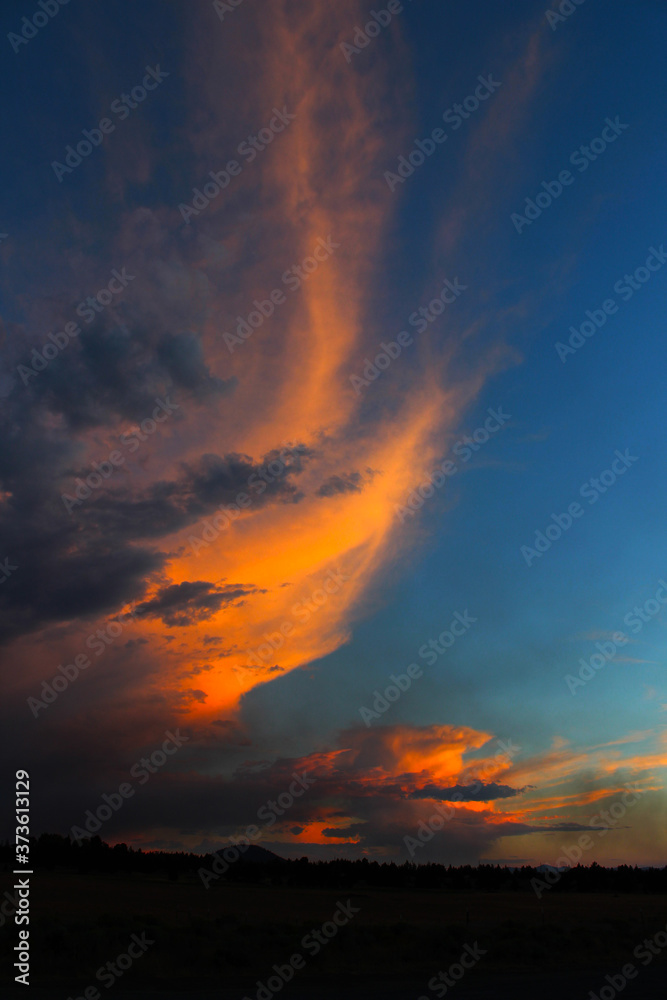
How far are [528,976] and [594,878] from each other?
138989 mm

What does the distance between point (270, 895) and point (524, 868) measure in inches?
3932

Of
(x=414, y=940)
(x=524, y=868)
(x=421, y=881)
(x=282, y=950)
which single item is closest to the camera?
(x=282, y=950)

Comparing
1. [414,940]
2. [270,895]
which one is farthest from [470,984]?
[270,895]

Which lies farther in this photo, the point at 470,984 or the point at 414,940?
the point at 414,940

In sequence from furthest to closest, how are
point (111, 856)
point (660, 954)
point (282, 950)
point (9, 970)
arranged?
1. point (111, 856)
2. point (660, 954)
3. point (282, 950)
4. point (9, 970)

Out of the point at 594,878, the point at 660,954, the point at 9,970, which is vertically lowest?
the point at 594,878

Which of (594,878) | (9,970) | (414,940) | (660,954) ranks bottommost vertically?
(594,878)

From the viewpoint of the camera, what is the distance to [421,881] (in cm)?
14275

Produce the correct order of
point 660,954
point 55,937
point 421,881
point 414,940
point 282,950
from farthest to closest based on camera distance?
point 421,881
point 660,954
point 414,940
point 282,950
point 55,937

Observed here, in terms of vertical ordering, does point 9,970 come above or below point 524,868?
above

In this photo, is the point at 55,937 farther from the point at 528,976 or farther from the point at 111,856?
the point at 111,856

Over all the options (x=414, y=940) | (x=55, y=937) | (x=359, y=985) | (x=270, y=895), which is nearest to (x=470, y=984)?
(x=359, y=985)

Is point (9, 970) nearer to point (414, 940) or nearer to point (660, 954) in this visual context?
point (414, 940)

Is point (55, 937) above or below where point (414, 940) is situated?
above
